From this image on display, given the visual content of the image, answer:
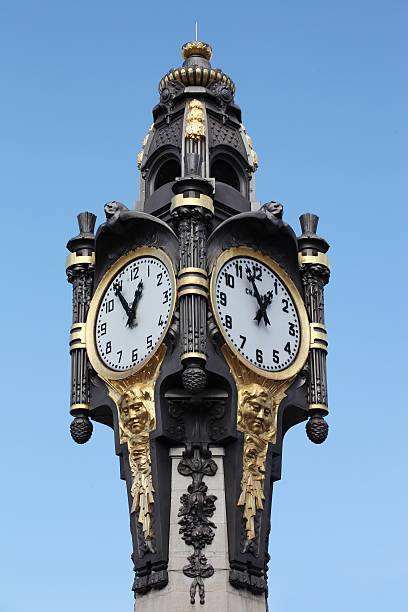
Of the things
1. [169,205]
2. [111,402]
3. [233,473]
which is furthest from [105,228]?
[233,473]

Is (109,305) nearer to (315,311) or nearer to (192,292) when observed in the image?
(192,292)

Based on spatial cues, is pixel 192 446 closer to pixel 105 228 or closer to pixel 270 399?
pixel 270 399

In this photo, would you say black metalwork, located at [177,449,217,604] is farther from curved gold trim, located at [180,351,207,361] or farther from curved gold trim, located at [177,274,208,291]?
curved gold trim, located at [177,274,208,291]

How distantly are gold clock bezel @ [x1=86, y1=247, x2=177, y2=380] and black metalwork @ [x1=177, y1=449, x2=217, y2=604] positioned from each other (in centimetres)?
168

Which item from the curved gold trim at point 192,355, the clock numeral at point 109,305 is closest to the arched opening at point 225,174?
the clock numeral at point 109,305

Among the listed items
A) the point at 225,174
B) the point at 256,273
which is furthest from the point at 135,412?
the point at 225,174

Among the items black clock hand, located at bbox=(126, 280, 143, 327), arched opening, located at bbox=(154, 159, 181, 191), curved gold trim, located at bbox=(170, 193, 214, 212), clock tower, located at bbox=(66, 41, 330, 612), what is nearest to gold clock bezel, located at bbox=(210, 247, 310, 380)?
clock tower, located at bbox=(66, 41, 330, 612)

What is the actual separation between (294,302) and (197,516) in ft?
13.4

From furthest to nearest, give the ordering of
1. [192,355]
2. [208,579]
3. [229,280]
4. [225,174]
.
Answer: [225,174] → [229,280] → [192,355] → [208,579]

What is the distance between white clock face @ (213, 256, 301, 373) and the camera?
2609cm

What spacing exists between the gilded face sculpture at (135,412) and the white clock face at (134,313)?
0.51m

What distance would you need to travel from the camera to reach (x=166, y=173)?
28641 mm

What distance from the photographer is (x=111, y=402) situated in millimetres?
26344

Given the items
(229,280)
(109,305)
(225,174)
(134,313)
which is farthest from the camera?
(225,174)
